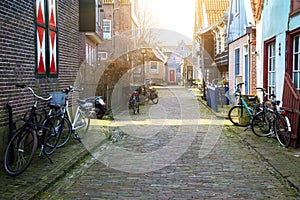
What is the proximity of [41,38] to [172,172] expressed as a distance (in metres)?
4.22

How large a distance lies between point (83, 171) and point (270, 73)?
7470 millimetres

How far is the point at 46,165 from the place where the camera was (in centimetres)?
648

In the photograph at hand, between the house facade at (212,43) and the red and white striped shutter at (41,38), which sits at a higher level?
the house facade at (212,43)

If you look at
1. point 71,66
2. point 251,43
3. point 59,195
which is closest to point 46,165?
point 59,195

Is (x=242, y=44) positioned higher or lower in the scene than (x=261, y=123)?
higher

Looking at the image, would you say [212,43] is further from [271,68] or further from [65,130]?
[65,130]

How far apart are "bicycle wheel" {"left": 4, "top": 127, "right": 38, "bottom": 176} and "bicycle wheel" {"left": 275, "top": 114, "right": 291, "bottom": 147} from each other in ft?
16.8

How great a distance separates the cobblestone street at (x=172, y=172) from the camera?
5.20 meters

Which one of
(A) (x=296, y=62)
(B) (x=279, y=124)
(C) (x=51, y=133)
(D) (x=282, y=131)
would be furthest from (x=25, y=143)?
(A) (x=296, y=62)

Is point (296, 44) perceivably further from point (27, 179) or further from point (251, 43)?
point (27, 179)

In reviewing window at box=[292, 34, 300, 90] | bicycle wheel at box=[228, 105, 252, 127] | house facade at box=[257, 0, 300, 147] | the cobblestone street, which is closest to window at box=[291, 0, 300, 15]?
house facade at box=[257, 0, 300, 147]

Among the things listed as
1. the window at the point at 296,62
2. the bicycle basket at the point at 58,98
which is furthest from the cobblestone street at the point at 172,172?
the window at the point at 296,62

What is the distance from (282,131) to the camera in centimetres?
838

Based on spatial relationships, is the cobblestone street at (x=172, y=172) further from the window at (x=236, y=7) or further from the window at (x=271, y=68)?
the window at (x=236, y=7)
